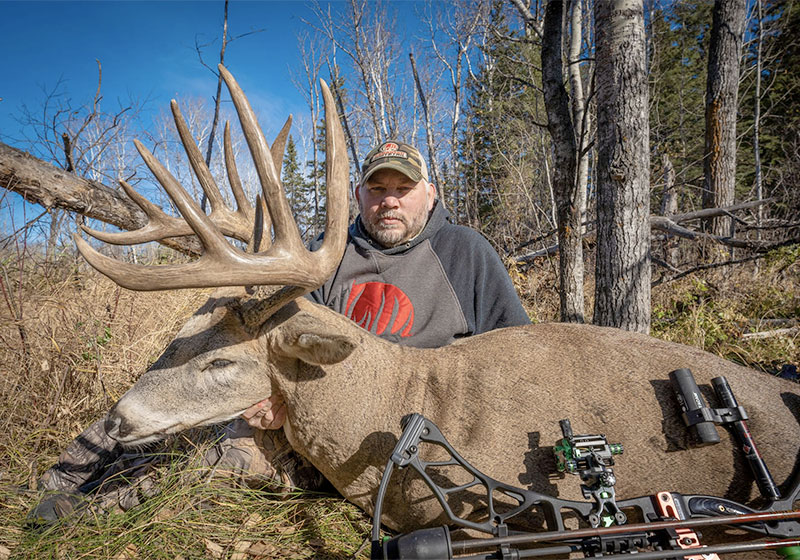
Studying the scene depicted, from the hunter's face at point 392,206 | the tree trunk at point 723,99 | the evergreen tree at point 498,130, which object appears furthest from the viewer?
the evergreen tree at point 498,130

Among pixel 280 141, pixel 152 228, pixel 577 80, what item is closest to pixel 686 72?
pixel 577 80

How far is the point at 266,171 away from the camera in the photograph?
196 centimetres

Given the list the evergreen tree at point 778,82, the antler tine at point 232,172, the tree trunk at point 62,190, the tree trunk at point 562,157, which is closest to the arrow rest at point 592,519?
the antler tine at point 232,172

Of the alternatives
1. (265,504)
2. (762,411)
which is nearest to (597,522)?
(762,411)

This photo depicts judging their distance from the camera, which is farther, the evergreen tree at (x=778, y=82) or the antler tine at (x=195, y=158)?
the evergreen tree at (x=778, y=82)

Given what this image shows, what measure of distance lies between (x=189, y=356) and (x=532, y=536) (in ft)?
6.35

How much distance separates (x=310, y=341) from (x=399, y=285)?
152 centimetres

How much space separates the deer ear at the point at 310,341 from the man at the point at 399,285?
914 millimetres

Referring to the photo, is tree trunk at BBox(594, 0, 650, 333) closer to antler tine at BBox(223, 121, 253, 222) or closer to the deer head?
the deer head

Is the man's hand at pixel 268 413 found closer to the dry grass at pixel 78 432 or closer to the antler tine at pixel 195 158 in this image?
the dry grass at pixel 78 432

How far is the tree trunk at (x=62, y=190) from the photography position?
4.78 m

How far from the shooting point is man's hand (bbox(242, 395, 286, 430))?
2.51 m

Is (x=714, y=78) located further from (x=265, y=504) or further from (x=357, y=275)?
(x=265, y=504)

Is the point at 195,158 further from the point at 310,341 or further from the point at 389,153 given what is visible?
the point at 389,153
